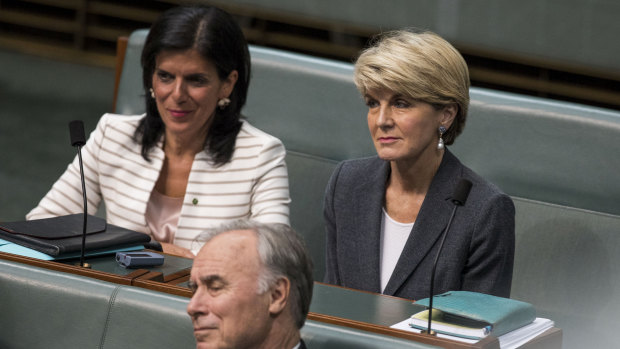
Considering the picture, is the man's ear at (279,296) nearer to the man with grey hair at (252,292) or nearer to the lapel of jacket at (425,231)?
the man with grey hair at (252,292)

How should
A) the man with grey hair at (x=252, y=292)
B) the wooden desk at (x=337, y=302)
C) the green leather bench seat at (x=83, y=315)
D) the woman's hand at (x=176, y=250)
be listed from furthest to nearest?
the woman's hand at (x=176, y=250) < the green leather bench seat at (x=83, y=315) < the wooden desk at (x=337, y=302) < the man with grey hair at (x=252, y=292)

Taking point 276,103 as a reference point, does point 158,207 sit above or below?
below

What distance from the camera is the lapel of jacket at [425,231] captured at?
250cm

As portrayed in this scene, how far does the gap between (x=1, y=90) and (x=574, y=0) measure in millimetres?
4151

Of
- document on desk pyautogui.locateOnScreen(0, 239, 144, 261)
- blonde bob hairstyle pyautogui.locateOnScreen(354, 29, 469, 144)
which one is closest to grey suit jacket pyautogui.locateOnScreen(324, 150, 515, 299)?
blonde bob hairstyle pyautogui.locateOnScreen(354, 29, 469, 144)

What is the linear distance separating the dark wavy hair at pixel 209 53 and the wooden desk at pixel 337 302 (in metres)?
0.81

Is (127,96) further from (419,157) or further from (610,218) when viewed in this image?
(610,218)

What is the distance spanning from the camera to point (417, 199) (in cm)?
261

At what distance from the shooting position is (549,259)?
3.04 m

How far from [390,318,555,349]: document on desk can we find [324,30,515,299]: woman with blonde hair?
0.44 meters

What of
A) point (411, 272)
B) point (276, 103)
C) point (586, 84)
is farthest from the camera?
point (586, 84)

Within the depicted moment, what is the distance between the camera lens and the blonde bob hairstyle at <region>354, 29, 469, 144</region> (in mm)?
2477

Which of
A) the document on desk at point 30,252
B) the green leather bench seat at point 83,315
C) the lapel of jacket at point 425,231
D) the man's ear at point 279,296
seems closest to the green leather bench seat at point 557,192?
the lapel of jacket at point 425,231

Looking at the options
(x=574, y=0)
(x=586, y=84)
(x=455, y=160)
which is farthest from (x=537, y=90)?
(x=455, y=160)
